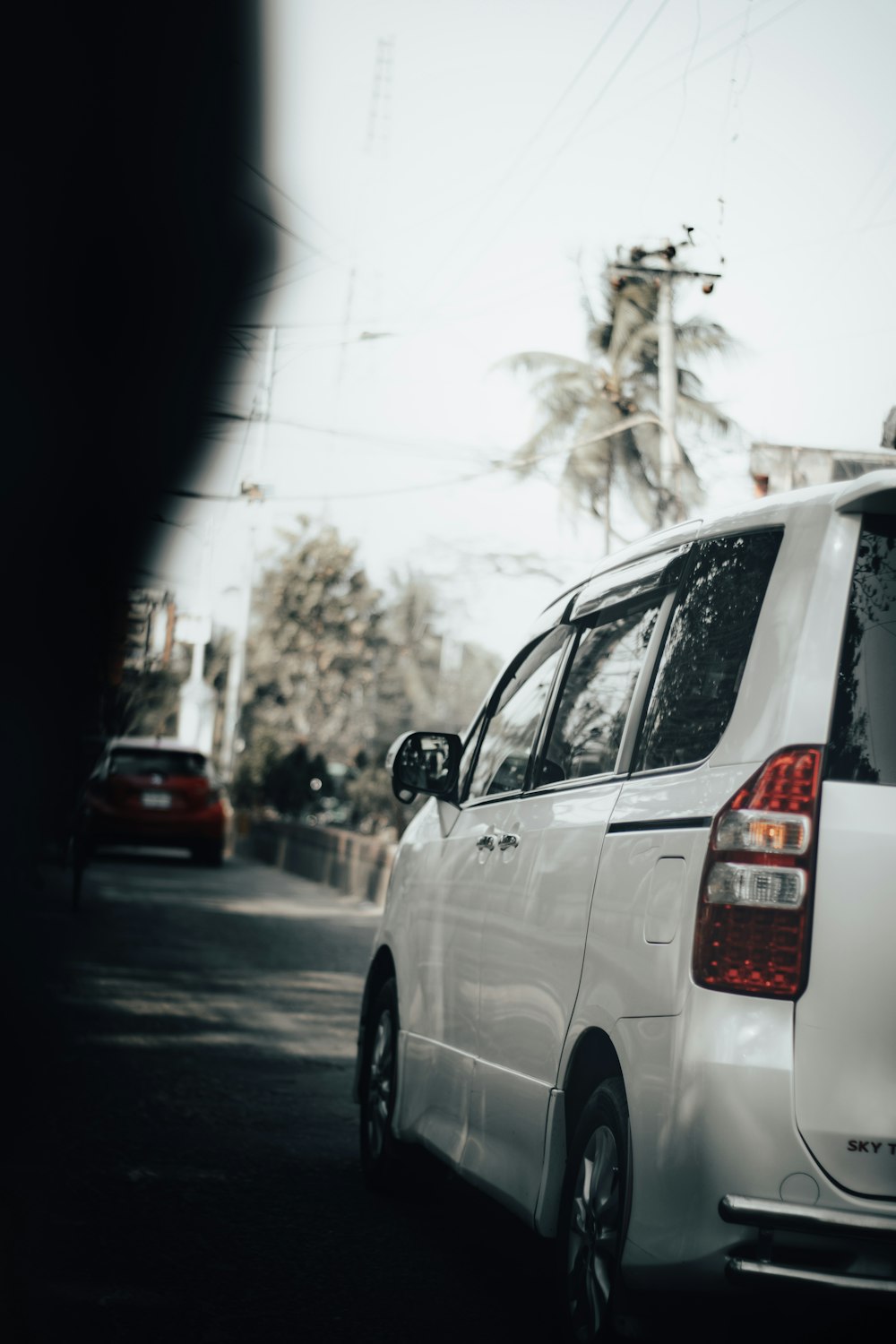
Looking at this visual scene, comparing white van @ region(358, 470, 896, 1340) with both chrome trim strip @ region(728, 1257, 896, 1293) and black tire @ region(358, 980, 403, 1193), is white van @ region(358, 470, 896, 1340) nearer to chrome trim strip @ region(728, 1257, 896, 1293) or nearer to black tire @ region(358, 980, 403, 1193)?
chrome trim strip @ region(728, 1257, 896, 1293)

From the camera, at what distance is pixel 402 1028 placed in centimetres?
567

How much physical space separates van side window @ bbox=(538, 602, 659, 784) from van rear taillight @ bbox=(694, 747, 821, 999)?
893mm

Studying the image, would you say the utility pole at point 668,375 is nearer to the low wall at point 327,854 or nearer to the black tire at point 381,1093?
the low wall at point 327,854

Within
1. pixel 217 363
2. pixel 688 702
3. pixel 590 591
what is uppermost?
pixel 217 363

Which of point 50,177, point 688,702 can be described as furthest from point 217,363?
point 688,702

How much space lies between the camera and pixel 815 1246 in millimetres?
2900

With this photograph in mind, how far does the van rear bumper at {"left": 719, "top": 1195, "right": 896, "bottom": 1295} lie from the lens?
2.88m

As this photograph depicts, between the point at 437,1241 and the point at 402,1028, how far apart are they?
743 millimetres

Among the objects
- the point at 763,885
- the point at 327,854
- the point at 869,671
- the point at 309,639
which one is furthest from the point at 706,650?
the point at 309,639

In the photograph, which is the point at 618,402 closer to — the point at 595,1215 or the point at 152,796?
the point at 152,796

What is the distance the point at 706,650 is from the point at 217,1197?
9.67 feet

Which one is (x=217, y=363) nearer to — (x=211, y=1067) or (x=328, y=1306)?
(x=211, y=1067)

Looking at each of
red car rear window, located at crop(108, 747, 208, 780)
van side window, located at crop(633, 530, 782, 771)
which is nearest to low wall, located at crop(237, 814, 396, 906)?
red car rear window, located at crop(108, 747, 208, 780)

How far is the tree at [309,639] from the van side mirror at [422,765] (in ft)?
136
